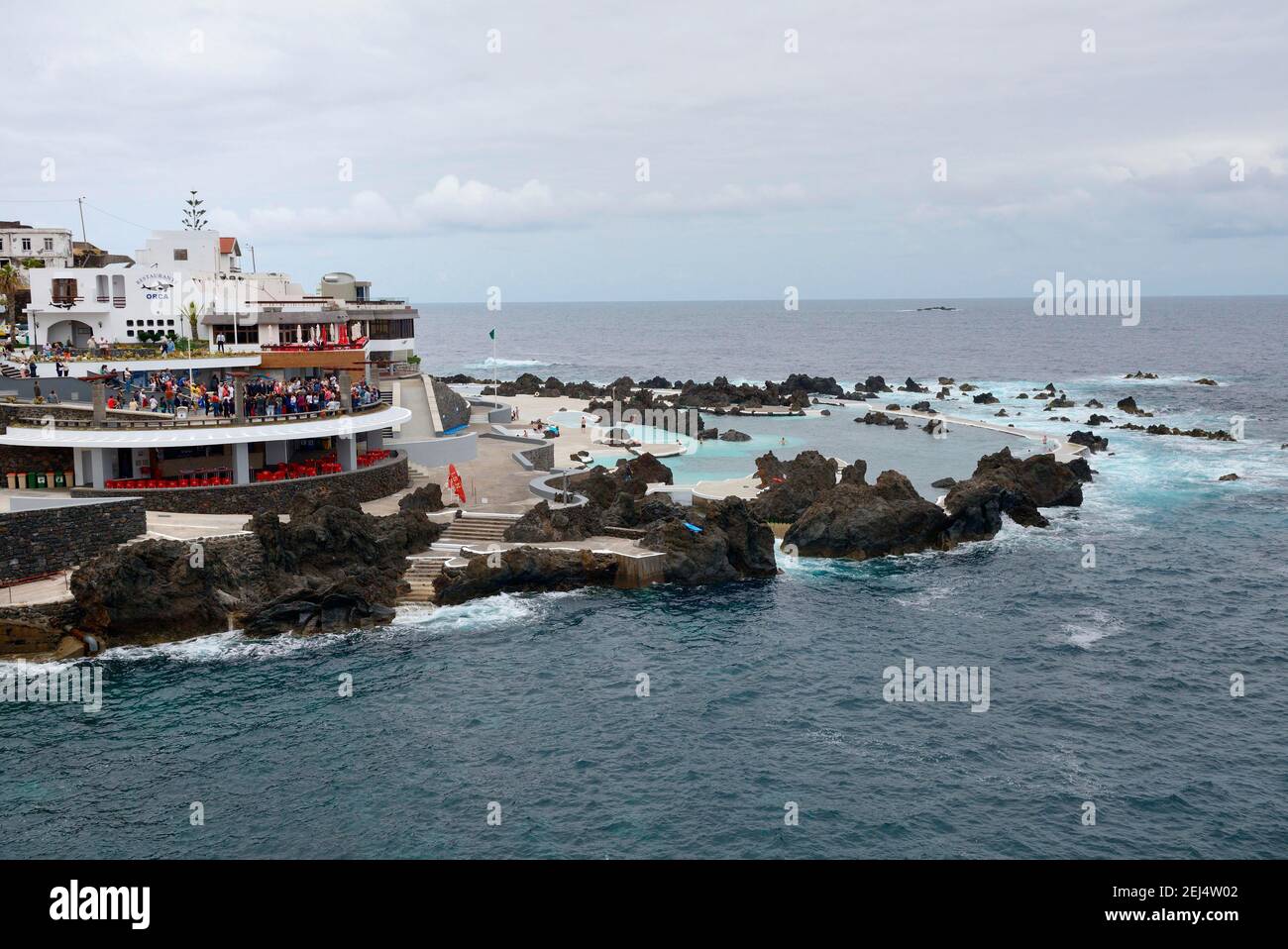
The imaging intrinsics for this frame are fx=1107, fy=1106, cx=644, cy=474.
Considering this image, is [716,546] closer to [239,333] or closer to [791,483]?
[791,483]

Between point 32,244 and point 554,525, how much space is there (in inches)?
2931

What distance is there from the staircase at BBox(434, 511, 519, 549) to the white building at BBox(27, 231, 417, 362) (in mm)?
26025

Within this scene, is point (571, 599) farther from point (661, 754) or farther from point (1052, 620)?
point (1052, 620)

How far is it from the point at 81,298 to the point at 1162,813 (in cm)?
6790

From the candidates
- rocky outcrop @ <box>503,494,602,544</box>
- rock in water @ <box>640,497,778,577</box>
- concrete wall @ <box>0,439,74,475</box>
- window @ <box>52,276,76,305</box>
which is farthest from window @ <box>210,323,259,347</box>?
rock in water @ <box>640,497,778,577</box>

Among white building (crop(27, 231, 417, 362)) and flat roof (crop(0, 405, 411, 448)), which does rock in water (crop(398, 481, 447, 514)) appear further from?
white building (crop(27, 231, 417, 362))

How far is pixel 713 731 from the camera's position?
36.3m

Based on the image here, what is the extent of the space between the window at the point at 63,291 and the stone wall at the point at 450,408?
78.3 ft

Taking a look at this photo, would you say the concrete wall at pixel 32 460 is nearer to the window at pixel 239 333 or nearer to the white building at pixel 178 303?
the white building at pixel 178 303

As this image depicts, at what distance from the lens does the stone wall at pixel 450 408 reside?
2983 inches

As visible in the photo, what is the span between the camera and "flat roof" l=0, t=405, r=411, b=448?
51594mm

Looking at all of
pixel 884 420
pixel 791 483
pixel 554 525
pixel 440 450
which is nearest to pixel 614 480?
pixel 554 525
